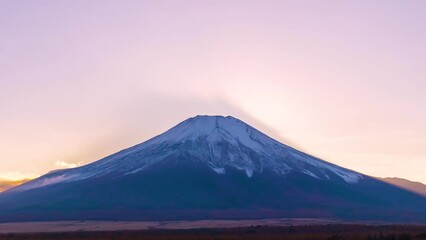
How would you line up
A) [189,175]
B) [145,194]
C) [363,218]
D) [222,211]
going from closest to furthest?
[363,218]
[222,211]
[145,194]
[189,175]

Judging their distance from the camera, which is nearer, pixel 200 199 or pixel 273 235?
pixel 273 235

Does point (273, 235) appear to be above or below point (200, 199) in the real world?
below

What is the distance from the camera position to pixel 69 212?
526 ft

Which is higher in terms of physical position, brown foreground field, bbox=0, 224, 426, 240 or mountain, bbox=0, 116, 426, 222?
mountain, bbox=0, 116, 426, 222

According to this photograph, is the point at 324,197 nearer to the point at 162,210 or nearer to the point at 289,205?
the point at 289,205

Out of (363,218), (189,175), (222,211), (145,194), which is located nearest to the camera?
(363,218)

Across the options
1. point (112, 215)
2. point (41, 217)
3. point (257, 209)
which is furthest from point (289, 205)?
point (41, 217)

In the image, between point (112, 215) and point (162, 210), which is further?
point (162, 210)

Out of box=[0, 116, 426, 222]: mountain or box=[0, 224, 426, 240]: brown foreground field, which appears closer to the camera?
box=[0, 224, 426, 240]: brown foreground field

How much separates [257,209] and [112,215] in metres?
32.2

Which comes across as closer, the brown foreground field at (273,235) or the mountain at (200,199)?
the brown foreground field at (273,235)

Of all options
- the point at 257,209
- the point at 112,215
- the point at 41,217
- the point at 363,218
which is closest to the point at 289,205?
the point at 257,209

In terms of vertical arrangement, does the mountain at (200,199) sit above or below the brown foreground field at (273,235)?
above

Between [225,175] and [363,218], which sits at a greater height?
[225,175]
